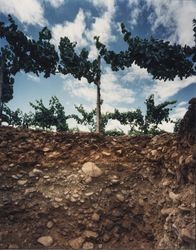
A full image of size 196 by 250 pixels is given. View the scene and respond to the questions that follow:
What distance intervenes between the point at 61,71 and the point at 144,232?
16842mm

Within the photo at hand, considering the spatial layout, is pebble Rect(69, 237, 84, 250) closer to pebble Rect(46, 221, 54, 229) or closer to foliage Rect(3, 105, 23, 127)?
pebble Rect(46, 221, 54, 229)

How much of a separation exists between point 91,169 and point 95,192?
595 mm

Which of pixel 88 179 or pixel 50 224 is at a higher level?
pixel 88 179

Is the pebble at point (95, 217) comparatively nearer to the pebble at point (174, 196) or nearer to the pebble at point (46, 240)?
the pebble at point (46, 240)

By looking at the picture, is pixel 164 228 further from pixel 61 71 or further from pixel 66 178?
pixel 61 71

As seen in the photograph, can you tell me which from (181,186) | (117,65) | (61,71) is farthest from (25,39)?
(181,186)

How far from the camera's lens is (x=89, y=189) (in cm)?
550

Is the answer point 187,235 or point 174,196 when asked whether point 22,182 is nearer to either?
point 174,196

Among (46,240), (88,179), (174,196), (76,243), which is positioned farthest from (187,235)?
(88,179)

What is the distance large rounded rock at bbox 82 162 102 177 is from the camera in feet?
19.1

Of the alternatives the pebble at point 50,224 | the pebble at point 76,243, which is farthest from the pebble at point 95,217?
the pebble at point 50,224

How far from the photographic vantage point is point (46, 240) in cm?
463

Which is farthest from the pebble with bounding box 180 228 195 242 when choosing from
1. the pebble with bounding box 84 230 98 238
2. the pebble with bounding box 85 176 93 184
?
the pebble with bounding box 85 176 93 184

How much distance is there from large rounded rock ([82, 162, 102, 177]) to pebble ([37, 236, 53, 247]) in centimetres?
154
